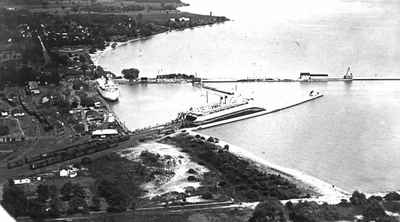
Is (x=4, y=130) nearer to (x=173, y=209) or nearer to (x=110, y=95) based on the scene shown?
(x=110, y=95)

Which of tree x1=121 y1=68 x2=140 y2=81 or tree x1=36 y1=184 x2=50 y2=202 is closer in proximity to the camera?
tree x1=36 y1=184 x2=50 y2=202

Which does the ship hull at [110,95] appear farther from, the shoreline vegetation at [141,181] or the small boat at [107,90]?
the shoreline vegetation at [141,181]

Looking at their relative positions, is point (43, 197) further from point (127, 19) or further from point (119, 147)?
point (127, 19)

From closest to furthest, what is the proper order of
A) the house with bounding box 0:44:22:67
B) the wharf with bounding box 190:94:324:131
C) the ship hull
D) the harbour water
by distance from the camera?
the harbour water, the wharf with bounding box 190:94:324:131, the ship hull, the house with bounding box 0:44:22:67

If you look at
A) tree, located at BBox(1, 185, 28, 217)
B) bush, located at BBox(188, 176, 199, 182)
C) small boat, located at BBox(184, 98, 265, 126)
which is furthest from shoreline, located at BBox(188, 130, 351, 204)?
tree, located at BBox(1, 185, 28, 217)

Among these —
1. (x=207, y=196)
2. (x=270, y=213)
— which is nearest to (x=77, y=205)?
(x=207, y=196)

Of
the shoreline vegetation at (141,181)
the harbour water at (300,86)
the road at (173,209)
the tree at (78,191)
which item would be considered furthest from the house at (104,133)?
the road at (173,209)

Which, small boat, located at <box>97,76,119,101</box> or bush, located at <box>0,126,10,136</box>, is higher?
small boat, located at <box>97,76,119,101</box>

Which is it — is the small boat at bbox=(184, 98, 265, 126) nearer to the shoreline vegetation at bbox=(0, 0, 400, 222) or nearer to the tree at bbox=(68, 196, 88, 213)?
the shoreline vegetation at bbox=(0, 0, 400, 222)
